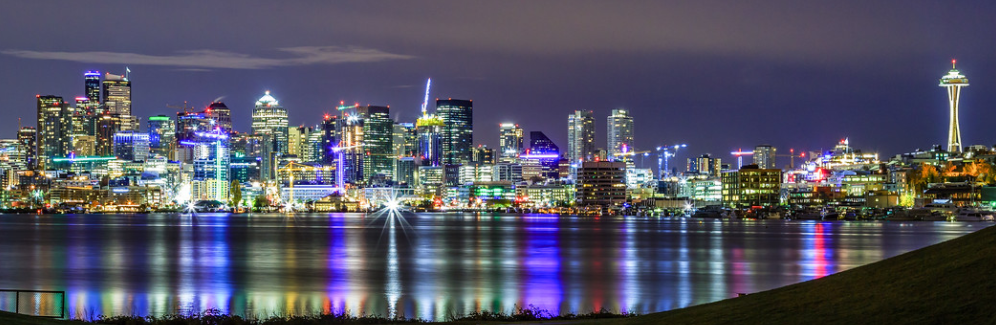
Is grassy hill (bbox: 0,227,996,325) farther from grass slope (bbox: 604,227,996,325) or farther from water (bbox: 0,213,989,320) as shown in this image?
water (bbox: 0,213,989,320)

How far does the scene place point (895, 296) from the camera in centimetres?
1538

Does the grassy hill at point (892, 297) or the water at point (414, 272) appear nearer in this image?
the grassy hill at point (892, 297)

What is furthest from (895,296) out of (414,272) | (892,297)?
(414,272)

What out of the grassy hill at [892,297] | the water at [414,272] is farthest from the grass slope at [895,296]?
the water at [414,272]

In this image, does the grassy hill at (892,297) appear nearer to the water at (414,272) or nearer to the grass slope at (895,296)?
the grass slope at (895,296)

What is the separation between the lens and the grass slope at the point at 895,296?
14.1 meters

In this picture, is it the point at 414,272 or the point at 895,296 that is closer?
the point at 895,296

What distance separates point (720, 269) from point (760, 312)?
138ft

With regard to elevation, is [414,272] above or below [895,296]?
below

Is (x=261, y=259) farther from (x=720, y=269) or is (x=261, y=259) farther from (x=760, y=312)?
(x=760, y=312)

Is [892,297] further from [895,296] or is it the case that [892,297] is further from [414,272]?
[414,272]

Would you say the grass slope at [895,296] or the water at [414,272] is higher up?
the grass slope at [895,296]

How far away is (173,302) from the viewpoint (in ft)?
130

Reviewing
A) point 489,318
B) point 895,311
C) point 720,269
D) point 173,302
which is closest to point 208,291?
point 173,302
